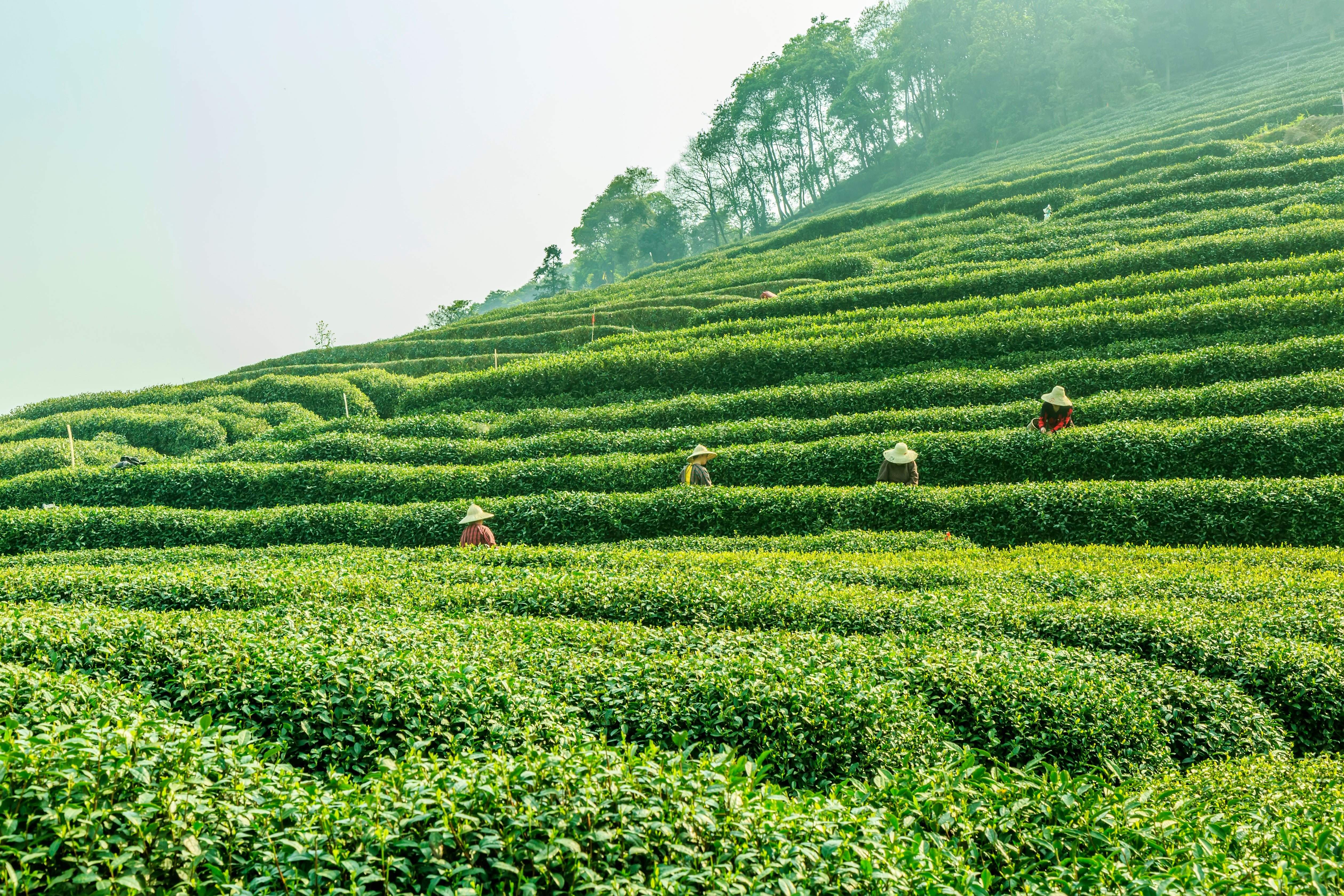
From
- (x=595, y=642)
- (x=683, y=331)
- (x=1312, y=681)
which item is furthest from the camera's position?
(x=683, y=331)

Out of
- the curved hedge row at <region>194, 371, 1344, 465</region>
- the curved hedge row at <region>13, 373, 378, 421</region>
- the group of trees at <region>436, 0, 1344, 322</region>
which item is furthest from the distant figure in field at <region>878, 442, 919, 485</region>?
the group of trees at <region>436, 0, 1344, 322</region>

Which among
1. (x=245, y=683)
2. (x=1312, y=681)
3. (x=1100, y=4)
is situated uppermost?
(x=1100, y=4)

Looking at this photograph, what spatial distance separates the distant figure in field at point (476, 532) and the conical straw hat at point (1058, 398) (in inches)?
504

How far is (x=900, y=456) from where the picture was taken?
16.9 m

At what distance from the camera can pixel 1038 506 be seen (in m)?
15.6

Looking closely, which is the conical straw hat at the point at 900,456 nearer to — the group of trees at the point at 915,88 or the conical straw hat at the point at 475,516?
the conical straw hat at the point at 475,516

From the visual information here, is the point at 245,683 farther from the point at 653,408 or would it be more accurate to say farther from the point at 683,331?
the point at 683,331

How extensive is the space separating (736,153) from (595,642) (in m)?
105

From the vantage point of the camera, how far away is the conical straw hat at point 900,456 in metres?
16.9

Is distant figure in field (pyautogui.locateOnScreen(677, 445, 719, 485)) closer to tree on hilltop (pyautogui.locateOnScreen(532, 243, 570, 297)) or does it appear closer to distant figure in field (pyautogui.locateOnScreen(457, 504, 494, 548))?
distant figure in field (pyautogui.locateOnScreen(457, 504, 494, 548))

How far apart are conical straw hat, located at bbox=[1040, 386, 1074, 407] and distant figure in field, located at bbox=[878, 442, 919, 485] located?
3389 millimetres

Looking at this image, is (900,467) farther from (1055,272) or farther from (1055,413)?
(1055,272)

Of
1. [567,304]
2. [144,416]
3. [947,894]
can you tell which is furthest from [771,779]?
[567,304]

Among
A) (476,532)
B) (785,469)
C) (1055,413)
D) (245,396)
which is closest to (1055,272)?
(1055,413)
